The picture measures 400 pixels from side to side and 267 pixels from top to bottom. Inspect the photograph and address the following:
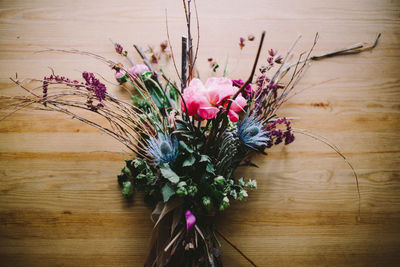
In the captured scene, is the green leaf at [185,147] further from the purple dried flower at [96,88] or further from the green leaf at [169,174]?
the purple dried flower at [96,88]

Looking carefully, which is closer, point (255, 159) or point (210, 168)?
point (210, 168)

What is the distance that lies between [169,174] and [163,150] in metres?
0.08

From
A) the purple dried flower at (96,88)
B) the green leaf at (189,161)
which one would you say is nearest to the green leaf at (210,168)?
the green leaf at (189,161)

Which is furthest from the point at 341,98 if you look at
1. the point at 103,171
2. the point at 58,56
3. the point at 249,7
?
the point at 58,56

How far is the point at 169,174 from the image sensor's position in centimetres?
74

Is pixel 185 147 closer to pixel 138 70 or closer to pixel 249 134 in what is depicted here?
pixel 249 134

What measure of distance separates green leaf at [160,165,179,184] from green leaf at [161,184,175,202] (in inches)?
1.8

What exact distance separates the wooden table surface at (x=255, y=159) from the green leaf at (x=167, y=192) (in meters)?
0.31

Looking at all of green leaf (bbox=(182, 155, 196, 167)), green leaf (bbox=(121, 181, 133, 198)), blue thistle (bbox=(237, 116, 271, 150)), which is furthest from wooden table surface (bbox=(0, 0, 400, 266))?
green leaf (bbox=(182, 155, 196, 167))

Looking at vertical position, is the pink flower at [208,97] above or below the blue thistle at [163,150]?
above

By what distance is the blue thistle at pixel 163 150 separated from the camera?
28.9 inches

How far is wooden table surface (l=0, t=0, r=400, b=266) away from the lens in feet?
3.34

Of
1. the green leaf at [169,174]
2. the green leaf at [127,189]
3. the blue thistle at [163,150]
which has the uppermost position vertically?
the blue thistle at [163,150]

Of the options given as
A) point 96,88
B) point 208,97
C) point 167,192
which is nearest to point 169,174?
point 167,192
